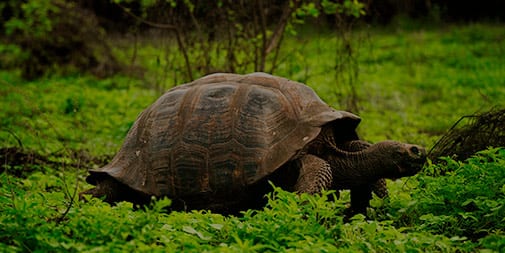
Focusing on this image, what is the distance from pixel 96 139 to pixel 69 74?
542 cm

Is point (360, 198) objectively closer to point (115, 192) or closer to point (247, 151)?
point (247, 151)

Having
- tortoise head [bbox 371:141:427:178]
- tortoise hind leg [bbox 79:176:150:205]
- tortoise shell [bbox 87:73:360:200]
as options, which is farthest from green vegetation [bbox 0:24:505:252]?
tortoise hind leg [bbox 79:176:150:205]

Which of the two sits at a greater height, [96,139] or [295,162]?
[295,162]

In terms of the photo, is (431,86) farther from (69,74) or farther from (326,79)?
(69,74)

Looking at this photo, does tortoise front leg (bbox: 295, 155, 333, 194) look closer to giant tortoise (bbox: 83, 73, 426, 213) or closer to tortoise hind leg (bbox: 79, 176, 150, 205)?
giant tortoise (bbox: 83, 73, 426, 213)

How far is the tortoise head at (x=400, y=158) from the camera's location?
457cm

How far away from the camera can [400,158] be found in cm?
459

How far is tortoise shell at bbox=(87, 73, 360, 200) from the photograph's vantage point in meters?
4.56

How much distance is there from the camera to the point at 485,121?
17.3 ft

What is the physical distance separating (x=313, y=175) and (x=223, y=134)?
1.94ft

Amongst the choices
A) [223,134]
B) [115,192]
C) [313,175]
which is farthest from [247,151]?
[115,192]

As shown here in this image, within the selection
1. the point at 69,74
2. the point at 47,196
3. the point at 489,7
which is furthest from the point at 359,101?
the point at 489,7

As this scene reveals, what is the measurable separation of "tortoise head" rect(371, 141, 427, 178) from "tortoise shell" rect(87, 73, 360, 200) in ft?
1.09

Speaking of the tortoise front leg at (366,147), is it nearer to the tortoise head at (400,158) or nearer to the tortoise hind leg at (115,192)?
the tortoise head at (400,158)
